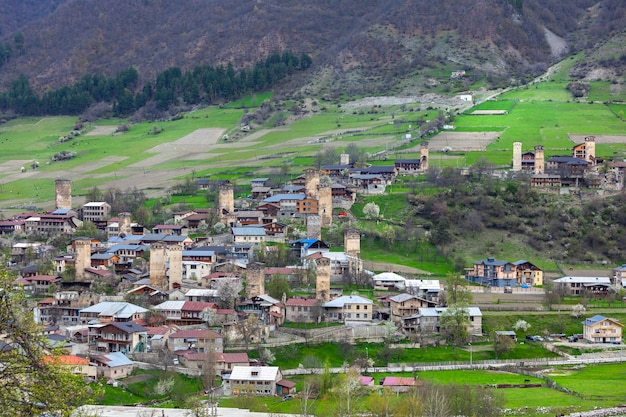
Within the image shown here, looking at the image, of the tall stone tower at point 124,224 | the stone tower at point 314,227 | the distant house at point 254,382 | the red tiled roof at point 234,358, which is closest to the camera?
the distant house at point 254,382

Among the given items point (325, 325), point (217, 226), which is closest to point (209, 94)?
point (217, 226)

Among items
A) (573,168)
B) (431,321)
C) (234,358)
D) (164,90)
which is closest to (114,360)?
(234,358)

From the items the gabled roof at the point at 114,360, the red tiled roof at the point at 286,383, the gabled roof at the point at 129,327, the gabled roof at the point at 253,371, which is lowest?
the red tiled roof at the point at 286,383

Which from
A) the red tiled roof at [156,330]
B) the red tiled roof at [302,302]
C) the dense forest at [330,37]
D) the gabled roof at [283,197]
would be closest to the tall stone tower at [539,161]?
the gabled roof at [283,197]

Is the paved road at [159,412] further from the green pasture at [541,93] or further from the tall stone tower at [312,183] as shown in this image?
the green pasture at [541,93]

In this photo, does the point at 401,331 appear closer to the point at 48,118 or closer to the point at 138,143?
the point at 138,143

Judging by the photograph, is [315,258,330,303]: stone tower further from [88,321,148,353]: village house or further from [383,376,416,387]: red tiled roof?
[383,376,416,387]: red tiled roof
